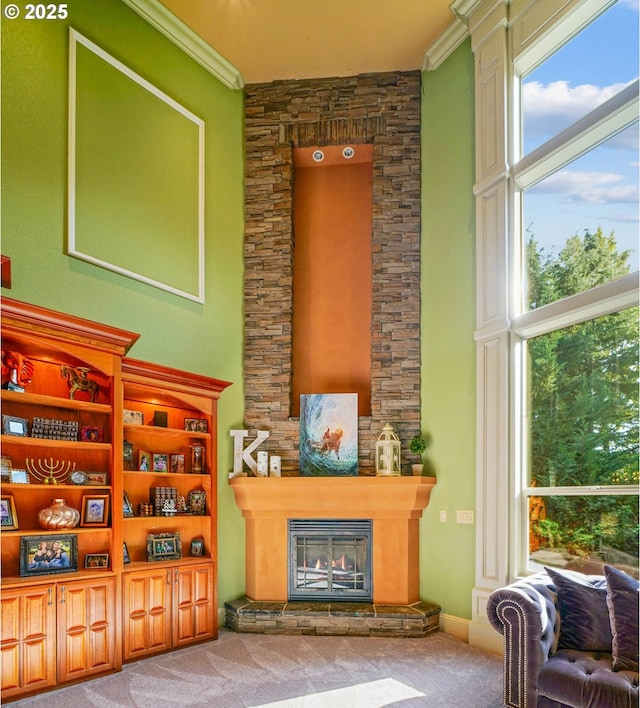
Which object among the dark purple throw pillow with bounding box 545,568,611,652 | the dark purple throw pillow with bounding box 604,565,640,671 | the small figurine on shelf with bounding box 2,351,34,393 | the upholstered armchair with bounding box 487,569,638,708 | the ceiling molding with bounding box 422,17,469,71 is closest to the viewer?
the upholstered armchair with bounding box 487,569,638,708

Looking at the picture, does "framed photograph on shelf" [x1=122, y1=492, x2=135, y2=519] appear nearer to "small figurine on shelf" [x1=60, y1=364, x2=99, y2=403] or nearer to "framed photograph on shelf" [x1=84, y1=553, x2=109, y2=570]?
"framed photograph on shelf" [x1=84, y1=553, x2=109, y2=570]

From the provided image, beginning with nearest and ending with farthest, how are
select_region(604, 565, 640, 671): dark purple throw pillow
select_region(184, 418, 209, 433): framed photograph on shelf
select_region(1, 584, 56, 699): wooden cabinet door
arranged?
select_region(604, 565, 640, 671): dark purple throw pillow, select_region(1, 584, 56, 699): wooden cabinet door, select_region(184, 418, 209, 433): framed photograph on shelf

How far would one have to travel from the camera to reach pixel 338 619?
17.6ft

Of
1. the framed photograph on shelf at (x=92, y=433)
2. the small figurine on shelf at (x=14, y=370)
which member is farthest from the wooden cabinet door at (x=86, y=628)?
the small figurine on shelf at (x=14, y=370)

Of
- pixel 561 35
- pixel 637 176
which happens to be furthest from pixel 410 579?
pixel 561 35

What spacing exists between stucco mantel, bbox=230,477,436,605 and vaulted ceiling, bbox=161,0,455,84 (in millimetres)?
4047

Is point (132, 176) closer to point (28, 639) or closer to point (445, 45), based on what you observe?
point (445, 45)

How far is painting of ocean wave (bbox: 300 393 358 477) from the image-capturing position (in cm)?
591

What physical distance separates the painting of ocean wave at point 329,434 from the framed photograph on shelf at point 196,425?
3.13ft

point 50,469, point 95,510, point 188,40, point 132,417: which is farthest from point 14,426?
point 188,40

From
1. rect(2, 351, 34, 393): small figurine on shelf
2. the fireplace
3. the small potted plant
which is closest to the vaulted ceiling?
rect(2, 351, 34, 393): small figurine on shelf

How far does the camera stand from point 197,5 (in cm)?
563

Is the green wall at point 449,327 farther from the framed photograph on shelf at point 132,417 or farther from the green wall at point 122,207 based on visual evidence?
the framed photograph on shelf at point 132,417

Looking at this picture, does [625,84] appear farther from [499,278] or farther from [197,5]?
[197,5]
